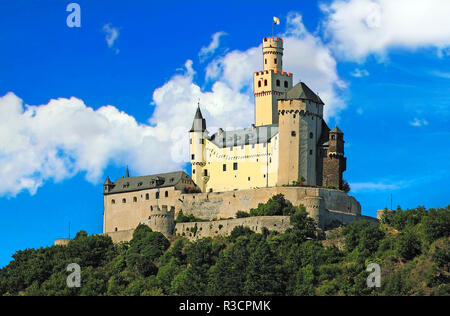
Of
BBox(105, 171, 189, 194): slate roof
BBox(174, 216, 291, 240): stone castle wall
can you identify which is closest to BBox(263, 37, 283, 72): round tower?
BBox(105, 171, 189, 194): slate roof

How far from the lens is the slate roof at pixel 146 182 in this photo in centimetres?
14512

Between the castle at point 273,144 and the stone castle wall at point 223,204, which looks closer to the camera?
the stone castle wall at point 223,204

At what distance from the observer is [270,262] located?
123m

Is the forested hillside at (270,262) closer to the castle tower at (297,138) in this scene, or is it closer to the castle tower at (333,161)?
the castle tower at (297,138)

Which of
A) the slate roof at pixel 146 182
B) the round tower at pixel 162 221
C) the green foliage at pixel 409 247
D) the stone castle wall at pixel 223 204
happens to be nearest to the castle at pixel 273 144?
the stone castle wall at pixel 223 204

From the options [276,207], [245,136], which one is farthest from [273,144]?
[276,207]

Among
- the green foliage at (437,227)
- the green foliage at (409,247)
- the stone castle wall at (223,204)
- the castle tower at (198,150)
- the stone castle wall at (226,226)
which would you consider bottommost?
the green foliage at (409,247)

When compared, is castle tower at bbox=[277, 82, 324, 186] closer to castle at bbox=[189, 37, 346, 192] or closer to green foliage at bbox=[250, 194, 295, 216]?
castle at bbox=[189, 37, 346, 192]

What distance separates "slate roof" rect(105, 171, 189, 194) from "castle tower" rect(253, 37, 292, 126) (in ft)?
38.2

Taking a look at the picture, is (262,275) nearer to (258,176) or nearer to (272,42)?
(258,176)

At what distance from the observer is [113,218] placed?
14862cm

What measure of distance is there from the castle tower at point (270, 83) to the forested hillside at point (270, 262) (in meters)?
16.0

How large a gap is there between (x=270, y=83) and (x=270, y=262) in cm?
3038
